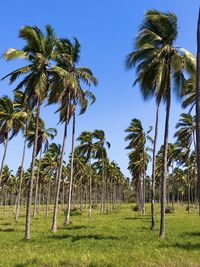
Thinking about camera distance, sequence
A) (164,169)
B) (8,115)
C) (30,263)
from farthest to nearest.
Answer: (8,115)
(164,169)
(30,263)

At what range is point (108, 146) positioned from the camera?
2218 inches

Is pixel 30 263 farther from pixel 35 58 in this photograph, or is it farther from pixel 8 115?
pixel 8 115

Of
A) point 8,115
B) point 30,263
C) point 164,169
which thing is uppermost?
point 8,115

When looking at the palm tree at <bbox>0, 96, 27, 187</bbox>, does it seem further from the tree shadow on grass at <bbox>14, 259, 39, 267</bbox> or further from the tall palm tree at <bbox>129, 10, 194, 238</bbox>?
the tree shadow on grass at <bbox>14, 259, 39, 267</bbox>

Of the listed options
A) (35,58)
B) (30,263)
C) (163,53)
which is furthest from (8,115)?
(30,263)

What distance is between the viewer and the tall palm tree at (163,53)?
22031mm

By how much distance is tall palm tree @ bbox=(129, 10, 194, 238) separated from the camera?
22.0m

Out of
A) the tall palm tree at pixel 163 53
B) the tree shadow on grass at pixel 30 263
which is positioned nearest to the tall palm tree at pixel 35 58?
the tall palm tree at pixel 163 53

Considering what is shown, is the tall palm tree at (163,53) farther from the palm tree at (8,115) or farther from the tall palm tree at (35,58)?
the palm tree at (8,115)

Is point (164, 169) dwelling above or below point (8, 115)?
below

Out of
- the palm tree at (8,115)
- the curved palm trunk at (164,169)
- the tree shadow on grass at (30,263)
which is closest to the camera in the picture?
the tree shadow on grass at (30,263)

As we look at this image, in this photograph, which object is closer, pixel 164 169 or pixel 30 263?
pixel 30 263

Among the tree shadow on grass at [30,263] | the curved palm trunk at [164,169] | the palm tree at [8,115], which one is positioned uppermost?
the palm tree at [8,115]

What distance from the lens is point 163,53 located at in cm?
2261
